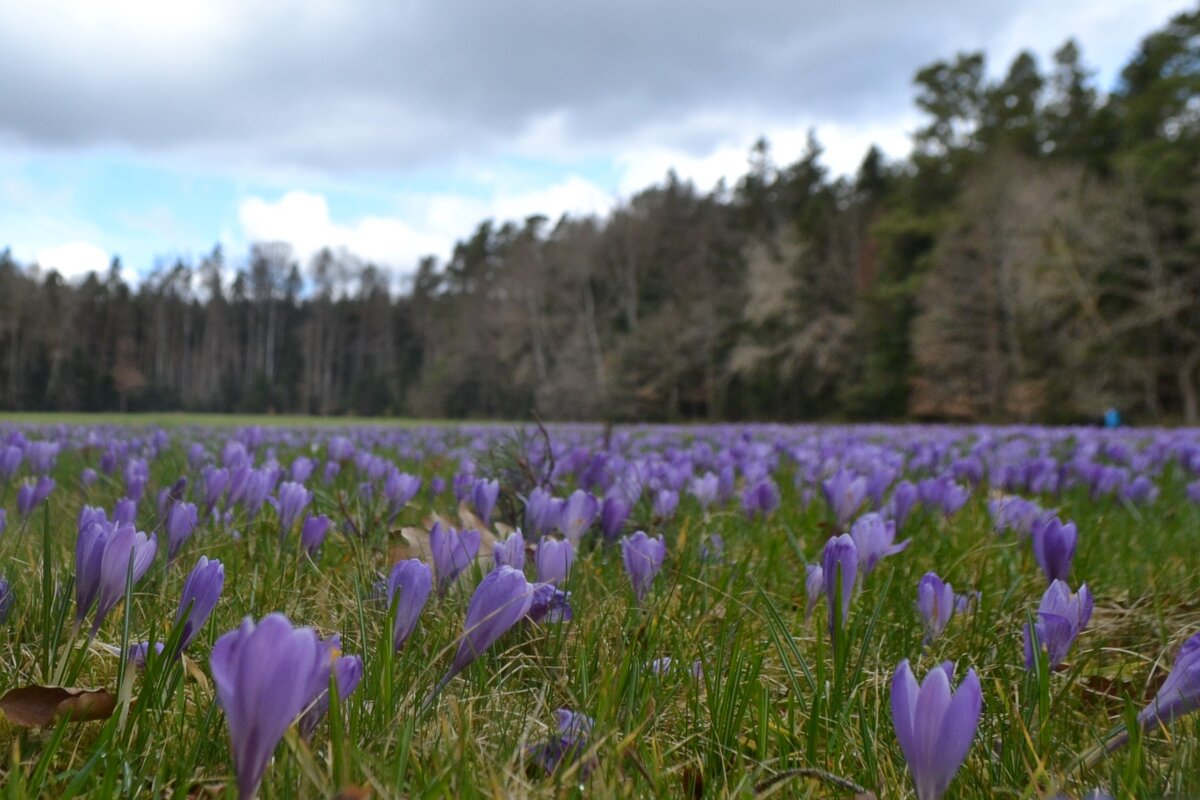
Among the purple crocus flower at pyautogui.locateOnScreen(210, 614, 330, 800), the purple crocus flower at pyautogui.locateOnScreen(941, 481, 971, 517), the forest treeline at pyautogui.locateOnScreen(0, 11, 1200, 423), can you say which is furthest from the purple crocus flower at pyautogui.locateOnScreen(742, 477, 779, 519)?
the forest treeline at pyautogui.locateOnScreen(0, 11, 1200, 423)

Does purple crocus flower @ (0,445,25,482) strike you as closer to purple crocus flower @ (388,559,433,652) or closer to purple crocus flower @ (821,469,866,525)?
purple crocus flower @ (388,559,433,652)

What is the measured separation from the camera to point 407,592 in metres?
1.06

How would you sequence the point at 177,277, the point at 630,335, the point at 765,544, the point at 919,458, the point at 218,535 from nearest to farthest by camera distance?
the point at 218,535, the point at 765,544, the point at 919,458, the point at 630,335, the point at 177,277

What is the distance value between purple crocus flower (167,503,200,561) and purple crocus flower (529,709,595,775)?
0.94m

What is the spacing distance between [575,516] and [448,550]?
1.76 feet

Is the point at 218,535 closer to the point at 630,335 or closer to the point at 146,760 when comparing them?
the point at 146,760

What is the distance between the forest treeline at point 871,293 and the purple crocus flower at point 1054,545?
2707 cm

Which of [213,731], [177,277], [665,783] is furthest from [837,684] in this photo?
[177,277]

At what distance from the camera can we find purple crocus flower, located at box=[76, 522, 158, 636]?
3.45ft

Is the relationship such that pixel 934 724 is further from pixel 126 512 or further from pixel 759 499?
pixel 759 499

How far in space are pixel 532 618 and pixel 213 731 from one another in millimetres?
507

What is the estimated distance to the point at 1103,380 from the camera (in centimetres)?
2523

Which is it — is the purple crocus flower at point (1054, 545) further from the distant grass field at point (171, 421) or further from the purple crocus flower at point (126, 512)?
the distant grass field at point (171, 421)

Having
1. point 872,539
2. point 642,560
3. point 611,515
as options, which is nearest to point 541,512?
point 611,515
